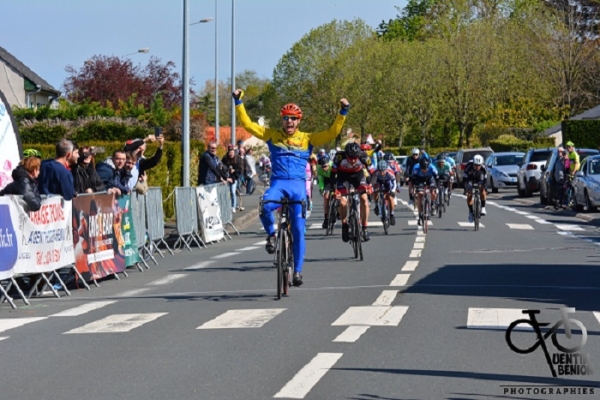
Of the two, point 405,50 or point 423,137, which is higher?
point 405,50

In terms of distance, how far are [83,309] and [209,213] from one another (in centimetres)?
1166

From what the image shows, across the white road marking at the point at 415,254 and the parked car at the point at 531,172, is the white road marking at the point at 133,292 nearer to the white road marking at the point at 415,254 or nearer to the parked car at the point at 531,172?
the white road marking at the point at 415,254

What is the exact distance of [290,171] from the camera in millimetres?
14242

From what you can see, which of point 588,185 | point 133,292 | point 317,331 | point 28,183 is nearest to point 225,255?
point 133,292

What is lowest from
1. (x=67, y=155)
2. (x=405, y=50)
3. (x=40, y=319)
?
(x=40, y=319)

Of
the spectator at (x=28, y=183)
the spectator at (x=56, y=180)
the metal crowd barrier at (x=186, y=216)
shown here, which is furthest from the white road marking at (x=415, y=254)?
the spectator at (x=28, y=183)

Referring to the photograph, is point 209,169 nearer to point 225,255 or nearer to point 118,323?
point 225,255

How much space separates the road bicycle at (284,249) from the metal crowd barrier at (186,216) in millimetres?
9169

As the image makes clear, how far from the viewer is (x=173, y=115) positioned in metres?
47.0

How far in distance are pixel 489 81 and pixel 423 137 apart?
27.4ft

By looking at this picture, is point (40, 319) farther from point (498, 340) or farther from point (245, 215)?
point (245, 215)

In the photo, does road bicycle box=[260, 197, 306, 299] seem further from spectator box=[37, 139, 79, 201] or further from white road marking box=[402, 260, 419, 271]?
spectator box=[37, 139, 79, 201]

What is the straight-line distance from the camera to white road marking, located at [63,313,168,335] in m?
11.8

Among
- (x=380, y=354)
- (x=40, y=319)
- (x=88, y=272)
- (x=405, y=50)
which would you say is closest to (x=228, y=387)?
(x=380, y=354)
